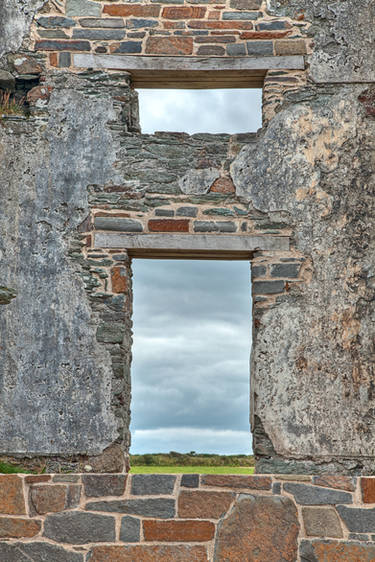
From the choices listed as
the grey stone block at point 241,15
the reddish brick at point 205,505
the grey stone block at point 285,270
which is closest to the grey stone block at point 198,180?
the grey stone block at point 285,270

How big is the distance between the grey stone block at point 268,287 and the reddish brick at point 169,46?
2.60 m

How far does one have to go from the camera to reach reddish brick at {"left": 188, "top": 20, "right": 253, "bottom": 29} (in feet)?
26.9

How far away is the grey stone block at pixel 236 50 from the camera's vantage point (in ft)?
26.8

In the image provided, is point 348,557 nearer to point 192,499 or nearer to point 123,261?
point 192,499

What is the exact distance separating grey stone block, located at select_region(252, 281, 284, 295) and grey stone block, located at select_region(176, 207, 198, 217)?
953 millimetres

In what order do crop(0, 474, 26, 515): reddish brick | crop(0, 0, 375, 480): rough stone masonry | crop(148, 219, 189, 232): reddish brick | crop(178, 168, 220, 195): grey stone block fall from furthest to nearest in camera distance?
1. crop(178, 168, 220, 195): grey stone block
2. crop(148, 219, 189, 232): reddish brick
3. crop(0, 0, 375, 480): rough stone masonry
4. crop(0, 474, 26, 515): reddish brick

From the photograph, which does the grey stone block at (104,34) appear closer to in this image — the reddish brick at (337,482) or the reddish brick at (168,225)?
the reddish brick at (168,225)

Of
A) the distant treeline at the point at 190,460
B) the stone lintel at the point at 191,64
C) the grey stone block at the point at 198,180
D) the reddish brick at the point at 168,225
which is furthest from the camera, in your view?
the distant treeline at the point at 190,460

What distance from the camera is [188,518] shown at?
575cm

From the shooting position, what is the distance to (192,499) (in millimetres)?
5762

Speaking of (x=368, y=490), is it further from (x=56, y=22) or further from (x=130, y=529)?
(x=56, y=22)

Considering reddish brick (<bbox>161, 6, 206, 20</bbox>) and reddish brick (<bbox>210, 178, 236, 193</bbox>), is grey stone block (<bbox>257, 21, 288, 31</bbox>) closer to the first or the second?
reddish brick (<bbox>161, 6, 206, 20</bbox>)

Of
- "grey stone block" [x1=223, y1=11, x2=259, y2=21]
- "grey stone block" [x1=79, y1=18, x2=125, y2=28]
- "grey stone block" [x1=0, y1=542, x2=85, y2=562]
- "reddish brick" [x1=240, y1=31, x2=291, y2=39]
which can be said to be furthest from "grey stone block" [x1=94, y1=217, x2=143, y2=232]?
"grey stone block" [x1=0, y1=542, x2=85, y2=562]

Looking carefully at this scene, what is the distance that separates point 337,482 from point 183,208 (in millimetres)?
3329
